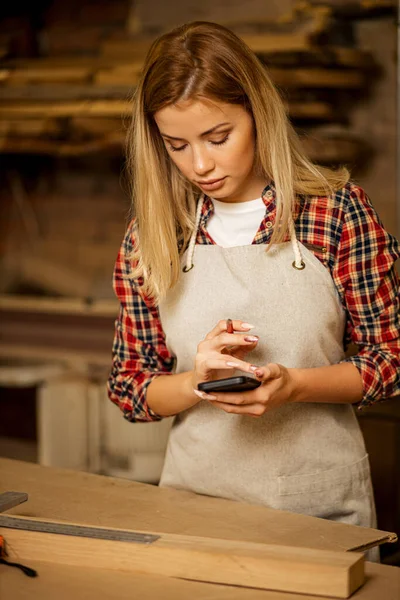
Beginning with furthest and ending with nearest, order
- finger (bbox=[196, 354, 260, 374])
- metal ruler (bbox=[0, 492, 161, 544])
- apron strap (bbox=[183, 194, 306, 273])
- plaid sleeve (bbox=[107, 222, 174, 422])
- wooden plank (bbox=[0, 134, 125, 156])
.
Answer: wooden plank (bbox=[0, 134, 125, 156]) → plaid sleeve (bbox=[107, 222, 174, 422]) → apron strap (bbox=[183, 194, 306, 273]) → finger (bbox=[196, 354, 260, 374]) → metal ruler (bbox=[0, 492, 161, 544])

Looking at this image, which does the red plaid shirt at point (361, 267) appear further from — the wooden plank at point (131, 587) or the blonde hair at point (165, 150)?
the wooden plank at point (131, 587)

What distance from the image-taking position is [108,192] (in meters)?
4.17

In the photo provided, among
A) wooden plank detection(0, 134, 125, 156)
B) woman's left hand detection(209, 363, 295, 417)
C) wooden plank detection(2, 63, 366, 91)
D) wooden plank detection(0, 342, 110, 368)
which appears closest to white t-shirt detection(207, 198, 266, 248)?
woman's left hand detection(209, 363, 295, 417)

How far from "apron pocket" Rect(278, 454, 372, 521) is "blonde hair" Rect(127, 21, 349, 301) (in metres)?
0.47

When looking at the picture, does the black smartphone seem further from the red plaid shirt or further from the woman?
the red plaid shirt

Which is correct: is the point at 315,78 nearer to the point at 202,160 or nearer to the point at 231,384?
the point at 202,160

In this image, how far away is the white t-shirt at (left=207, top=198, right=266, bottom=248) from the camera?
71.4 inches

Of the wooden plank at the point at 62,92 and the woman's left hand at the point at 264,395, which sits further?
the wooden plank at the point at 62,92

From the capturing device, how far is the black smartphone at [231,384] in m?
1.47

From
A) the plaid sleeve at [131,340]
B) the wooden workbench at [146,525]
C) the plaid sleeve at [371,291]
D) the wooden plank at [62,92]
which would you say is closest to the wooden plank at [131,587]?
the wooden workbench at [146,525]

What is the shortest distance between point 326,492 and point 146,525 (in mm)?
401

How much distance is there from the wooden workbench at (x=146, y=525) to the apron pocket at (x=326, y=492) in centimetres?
12

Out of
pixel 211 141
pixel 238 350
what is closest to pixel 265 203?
pixel 211 141

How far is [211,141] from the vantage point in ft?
5.38
